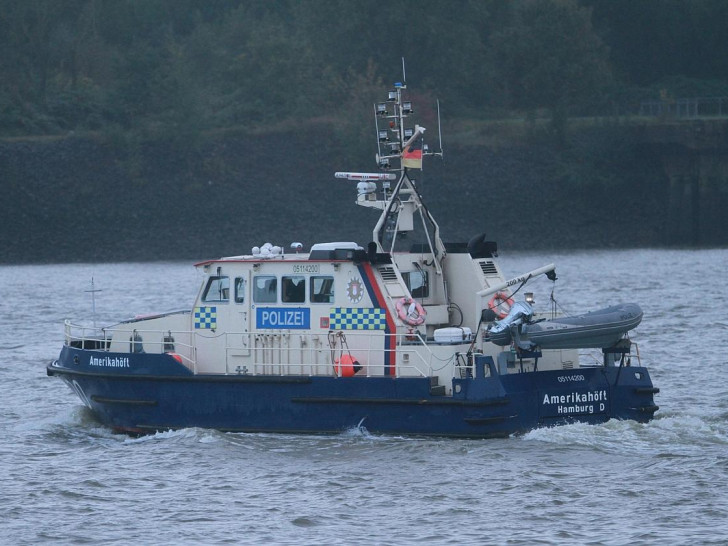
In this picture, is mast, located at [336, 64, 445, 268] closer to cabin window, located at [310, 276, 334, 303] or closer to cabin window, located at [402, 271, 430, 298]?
cabin window, located at [402, 271, 430, 298]

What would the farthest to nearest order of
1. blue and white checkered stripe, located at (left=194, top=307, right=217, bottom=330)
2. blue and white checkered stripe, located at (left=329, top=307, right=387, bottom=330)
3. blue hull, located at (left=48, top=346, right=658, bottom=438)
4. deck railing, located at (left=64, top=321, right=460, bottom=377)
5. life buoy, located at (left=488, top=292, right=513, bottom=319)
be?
1. blue and white checkered stripe, located at (left=194, top=307, right=217, bottom=330)
2. life buoy, located at (left=488, top=292, right=513, bottom=319)
3. blue and white checkered stripe, located at (left=329, top=307, right=387, bottom=330)
4. deck railing, located at (left=64, top=321, right=460, bottom=377)
5. blue hull, located at (left=48, top=346, right=658, bottom=438)

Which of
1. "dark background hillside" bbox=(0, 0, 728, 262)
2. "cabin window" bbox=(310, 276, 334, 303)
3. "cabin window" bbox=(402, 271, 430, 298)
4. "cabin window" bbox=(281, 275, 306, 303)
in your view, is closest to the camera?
"cabin window" bbox=(310, 276, 334, 303)

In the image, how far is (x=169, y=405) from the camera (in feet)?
66.6

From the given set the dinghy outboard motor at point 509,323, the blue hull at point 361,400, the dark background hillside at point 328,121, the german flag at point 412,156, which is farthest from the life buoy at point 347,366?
the dark background hillside at point 328,121

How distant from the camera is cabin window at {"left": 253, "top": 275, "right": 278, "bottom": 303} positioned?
20266mm

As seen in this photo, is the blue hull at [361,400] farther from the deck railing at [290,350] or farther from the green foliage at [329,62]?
the green foliage at [329,62]

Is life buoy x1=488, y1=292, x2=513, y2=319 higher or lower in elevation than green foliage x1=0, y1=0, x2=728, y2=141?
lower

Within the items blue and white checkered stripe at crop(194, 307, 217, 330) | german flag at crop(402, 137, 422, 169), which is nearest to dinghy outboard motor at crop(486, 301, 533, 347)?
german flag at crop(402, 137, 422, 169)

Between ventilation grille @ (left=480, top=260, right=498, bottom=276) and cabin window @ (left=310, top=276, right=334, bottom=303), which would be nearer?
cabin window @ (left=310, top=276, right=334, bottom=303)

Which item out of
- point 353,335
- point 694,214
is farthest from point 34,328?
point 694,214

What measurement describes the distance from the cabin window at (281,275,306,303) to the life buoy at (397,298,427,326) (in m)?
1.48

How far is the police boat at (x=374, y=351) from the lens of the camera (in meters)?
19.0

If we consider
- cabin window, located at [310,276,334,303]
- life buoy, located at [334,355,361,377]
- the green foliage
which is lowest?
life buoy, located at [334,355,361,377]

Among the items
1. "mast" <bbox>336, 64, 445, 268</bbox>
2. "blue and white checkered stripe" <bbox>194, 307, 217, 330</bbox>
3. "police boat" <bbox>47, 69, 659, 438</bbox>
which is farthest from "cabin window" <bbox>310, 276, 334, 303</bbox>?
"blue and white checkered stripe" <bbox>194, 307, 217, 330</bbox>
